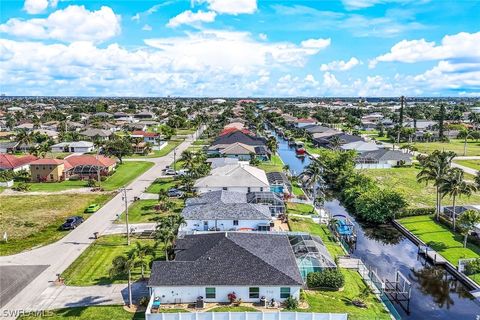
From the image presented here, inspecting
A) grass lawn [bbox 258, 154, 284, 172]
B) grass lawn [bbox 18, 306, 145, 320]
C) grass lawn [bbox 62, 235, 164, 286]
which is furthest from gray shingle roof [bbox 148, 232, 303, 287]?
grass lawn [bbox 258, 154, 284, 172]

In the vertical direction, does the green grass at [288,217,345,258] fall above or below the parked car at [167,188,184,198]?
below

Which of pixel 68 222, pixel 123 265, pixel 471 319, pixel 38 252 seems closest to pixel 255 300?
pixel 123 265

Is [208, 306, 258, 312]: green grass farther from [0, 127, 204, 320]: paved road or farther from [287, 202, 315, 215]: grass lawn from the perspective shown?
[287, 202, 315, 215]: grass lawn

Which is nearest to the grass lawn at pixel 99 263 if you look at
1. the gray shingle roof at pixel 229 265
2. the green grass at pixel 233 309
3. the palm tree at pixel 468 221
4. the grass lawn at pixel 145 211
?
the gray shingle roof at pixel 229 265

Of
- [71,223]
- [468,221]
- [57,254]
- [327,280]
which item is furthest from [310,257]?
[71,223]

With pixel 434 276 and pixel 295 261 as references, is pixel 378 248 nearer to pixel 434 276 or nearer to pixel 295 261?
pixel 434 276
